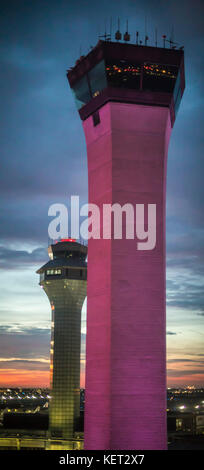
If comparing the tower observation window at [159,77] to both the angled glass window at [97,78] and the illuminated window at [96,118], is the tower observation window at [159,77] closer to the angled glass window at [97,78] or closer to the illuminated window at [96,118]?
the angled glass window at [97,78]

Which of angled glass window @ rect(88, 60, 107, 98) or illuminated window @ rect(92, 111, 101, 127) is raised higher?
angled glass window @ rect(88, 60, 107, 98)

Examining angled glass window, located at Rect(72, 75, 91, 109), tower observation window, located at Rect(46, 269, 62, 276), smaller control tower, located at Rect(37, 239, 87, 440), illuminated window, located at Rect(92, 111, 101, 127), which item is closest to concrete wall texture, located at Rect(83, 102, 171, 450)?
illuminated window, located at Rect(92, 111, 101, 127)

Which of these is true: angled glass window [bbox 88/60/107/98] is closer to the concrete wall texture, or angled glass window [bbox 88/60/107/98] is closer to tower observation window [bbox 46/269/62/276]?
the concrete wall texture

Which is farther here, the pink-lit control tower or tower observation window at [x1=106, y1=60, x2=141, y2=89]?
tower observation window at [x1=106, y1=60, x2=141, y2=89]

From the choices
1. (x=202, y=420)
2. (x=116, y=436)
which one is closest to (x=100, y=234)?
(x=116, y=436)

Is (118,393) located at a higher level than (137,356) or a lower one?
lower

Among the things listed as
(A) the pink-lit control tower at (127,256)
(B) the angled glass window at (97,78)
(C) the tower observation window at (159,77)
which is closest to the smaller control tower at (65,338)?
(A) the pink-lit control tower at (127,256)

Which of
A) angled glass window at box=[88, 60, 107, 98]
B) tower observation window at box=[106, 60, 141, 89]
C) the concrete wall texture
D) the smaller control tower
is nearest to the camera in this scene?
the concrete wall texture
